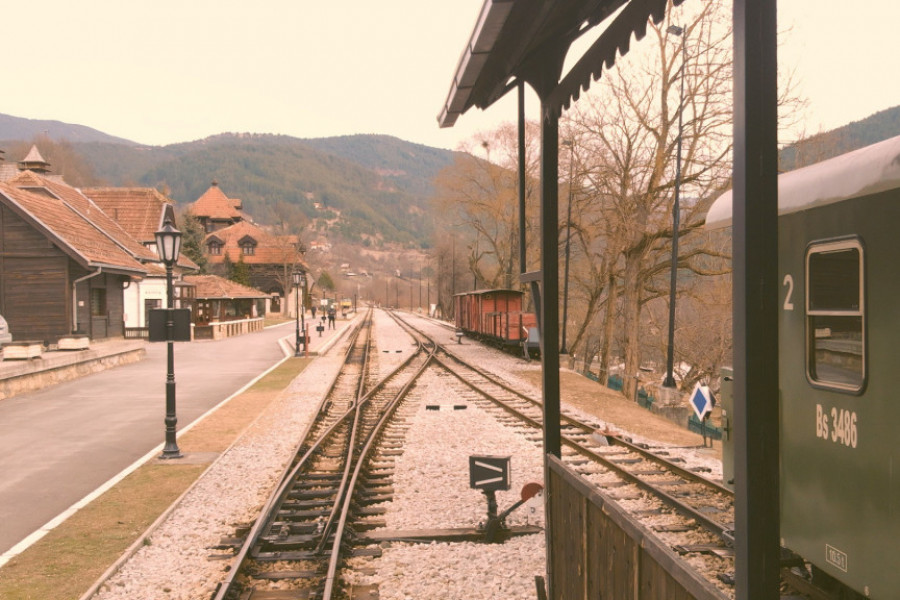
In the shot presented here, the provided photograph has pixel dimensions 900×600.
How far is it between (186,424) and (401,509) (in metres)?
7.72

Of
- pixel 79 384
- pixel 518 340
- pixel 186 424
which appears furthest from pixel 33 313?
pixel 518 340

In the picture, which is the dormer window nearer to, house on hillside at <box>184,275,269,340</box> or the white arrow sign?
house on hillside at <box>184,275,269,340</box>

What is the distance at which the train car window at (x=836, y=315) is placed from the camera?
14.1ft

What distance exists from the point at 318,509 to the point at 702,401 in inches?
256

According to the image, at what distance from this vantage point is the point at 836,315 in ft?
14.9

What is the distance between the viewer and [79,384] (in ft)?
68.1

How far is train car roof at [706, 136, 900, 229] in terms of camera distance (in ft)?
12.9

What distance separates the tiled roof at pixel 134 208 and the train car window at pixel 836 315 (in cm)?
4611

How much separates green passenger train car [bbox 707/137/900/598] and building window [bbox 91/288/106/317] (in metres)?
31.7

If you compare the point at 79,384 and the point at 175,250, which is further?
the point at 79,384

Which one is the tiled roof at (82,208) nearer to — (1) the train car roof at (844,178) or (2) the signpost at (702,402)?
(2) the signpost at (702,402)

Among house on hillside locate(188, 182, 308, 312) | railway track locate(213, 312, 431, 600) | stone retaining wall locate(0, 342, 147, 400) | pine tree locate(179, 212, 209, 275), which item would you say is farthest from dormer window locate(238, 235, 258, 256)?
railway track locate(213, 312, 431, 600)

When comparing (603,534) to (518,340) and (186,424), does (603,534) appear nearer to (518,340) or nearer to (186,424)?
(186,424)

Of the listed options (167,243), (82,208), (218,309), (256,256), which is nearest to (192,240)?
(218,309)
